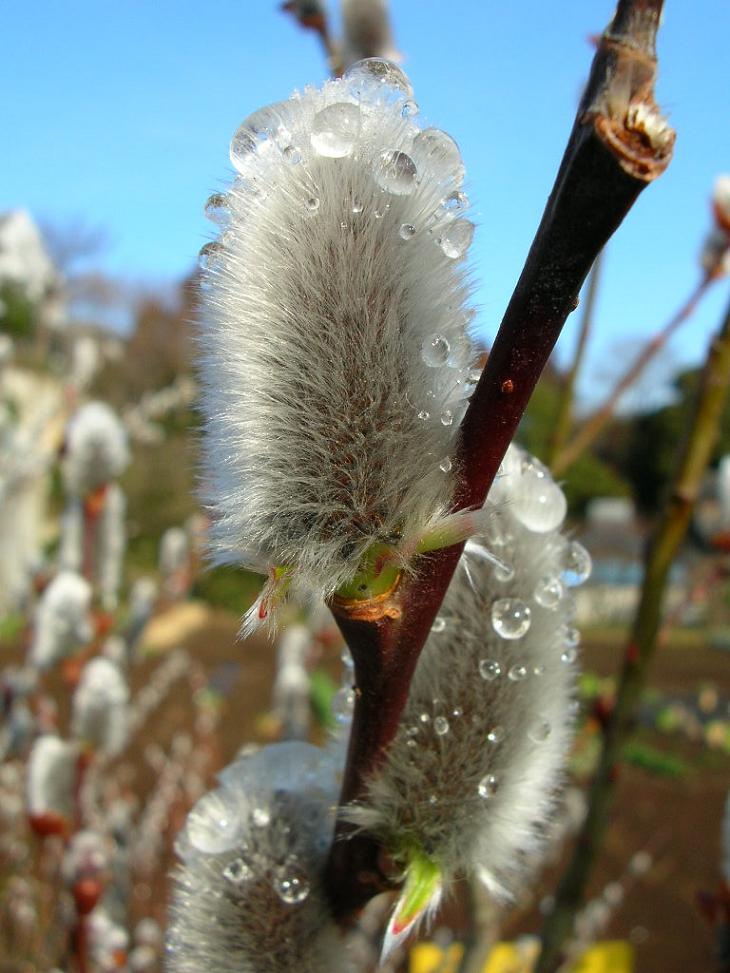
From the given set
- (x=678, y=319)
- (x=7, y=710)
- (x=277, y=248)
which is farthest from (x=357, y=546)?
(x=7, y=710)

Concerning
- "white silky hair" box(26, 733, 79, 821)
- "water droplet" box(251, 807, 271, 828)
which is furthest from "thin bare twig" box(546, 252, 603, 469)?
"white silky hair" box(26, 733, 79, 821)

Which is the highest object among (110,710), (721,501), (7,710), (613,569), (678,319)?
(678,319)

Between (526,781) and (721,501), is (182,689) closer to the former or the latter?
(721,501)

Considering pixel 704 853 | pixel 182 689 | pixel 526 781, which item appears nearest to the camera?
pixel 526 781

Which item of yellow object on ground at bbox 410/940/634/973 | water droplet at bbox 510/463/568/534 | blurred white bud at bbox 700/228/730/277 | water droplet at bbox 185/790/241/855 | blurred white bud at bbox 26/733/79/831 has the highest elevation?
blurred white bud at bbox 700/228/730/277

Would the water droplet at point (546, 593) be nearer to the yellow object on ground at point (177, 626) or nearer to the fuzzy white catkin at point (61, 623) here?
the fuzzy white catkin at point (61, 623)

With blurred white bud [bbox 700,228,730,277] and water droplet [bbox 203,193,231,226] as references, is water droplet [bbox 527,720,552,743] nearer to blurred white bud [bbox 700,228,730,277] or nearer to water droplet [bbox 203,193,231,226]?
water droplet [bbox 203,193,231,226]

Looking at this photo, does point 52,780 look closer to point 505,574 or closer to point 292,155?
point 505,574
